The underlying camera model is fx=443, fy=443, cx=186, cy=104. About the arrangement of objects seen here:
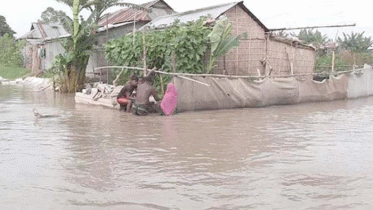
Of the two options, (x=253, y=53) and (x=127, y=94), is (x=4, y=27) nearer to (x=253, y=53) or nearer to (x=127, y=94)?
(x=253, y=53)

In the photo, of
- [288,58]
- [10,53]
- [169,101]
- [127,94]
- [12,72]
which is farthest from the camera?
[10,53]

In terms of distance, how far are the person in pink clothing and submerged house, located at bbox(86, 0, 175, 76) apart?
9.07 m

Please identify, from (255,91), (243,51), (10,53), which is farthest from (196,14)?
(10,53)

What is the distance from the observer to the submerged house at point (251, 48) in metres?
15.9

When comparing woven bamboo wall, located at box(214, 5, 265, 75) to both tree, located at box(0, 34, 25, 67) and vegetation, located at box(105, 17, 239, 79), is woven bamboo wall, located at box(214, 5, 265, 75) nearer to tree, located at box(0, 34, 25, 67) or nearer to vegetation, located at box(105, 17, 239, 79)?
vegetation, located at box(105, 17, 239, 79)

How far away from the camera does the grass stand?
3006 centimetres

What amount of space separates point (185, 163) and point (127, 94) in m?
6.10

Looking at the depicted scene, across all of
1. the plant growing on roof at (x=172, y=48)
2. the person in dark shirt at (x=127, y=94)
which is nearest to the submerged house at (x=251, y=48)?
the plant growing on roof at (x=172, y=48)

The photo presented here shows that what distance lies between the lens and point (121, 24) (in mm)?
22016

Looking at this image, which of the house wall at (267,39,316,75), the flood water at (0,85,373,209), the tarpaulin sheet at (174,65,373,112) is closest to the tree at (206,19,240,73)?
the tarpaulin sheet at (174,65,373,112)

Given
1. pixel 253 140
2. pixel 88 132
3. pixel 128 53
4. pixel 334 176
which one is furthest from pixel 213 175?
pixel 128 53

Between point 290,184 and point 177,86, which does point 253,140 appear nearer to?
point 290,184

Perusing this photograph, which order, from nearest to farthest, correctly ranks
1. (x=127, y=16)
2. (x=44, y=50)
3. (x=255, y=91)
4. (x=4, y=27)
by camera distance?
(x=255, y=91) → (x=127, y=16) → (x=44, y=50) → (x=4, y=27)

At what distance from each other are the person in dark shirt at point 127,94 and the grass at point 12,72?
20326 mm
